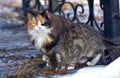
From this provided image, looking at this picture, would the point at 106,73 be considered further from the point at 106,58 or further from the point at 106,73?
the point at 106,58

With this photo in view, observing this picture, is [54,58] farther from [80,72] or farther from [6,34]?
[6,34]

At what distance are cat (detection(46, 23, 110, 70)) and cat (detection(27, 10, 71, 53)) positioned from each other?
82 millimetres

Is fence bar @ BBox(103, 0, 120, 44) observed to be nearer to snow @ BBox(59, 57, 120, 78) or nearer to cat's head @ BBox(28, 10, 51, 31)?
cat's head @ BBox(28, 10, 51, 31)

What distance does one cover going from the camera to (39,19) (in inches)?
203

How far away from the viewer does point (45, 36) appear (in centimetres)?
523

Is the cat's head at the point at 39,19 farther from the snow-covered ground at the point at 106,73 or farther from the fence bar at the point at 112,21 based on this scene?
the fence bar at the point at 112,21

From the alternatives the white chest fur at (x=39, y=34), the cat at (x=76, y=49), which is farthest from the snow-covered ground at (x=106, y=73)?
the white chest fur at (x=39, y=34)

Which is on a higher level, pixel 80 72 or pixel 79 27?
pixel 79 27

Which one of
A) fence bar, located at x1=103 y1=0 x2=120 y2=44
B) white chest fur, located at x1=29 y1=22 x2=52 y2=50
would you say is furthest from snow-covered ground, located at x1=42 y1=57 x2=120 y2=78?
fence bar, located at x1=103 y1=0 x2=120 y2=44

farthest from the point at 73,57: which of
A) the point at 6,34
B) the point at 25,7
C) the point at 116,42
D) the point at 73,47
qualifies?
the point at 25,7

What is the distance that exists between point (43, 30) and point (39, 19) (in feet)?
0.43

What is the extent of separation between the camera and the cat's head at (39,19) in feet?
16.9

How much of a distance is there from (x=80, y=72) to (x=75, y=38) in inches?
20.8

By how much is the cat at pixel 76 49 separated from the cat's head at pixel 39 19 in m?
0.26
